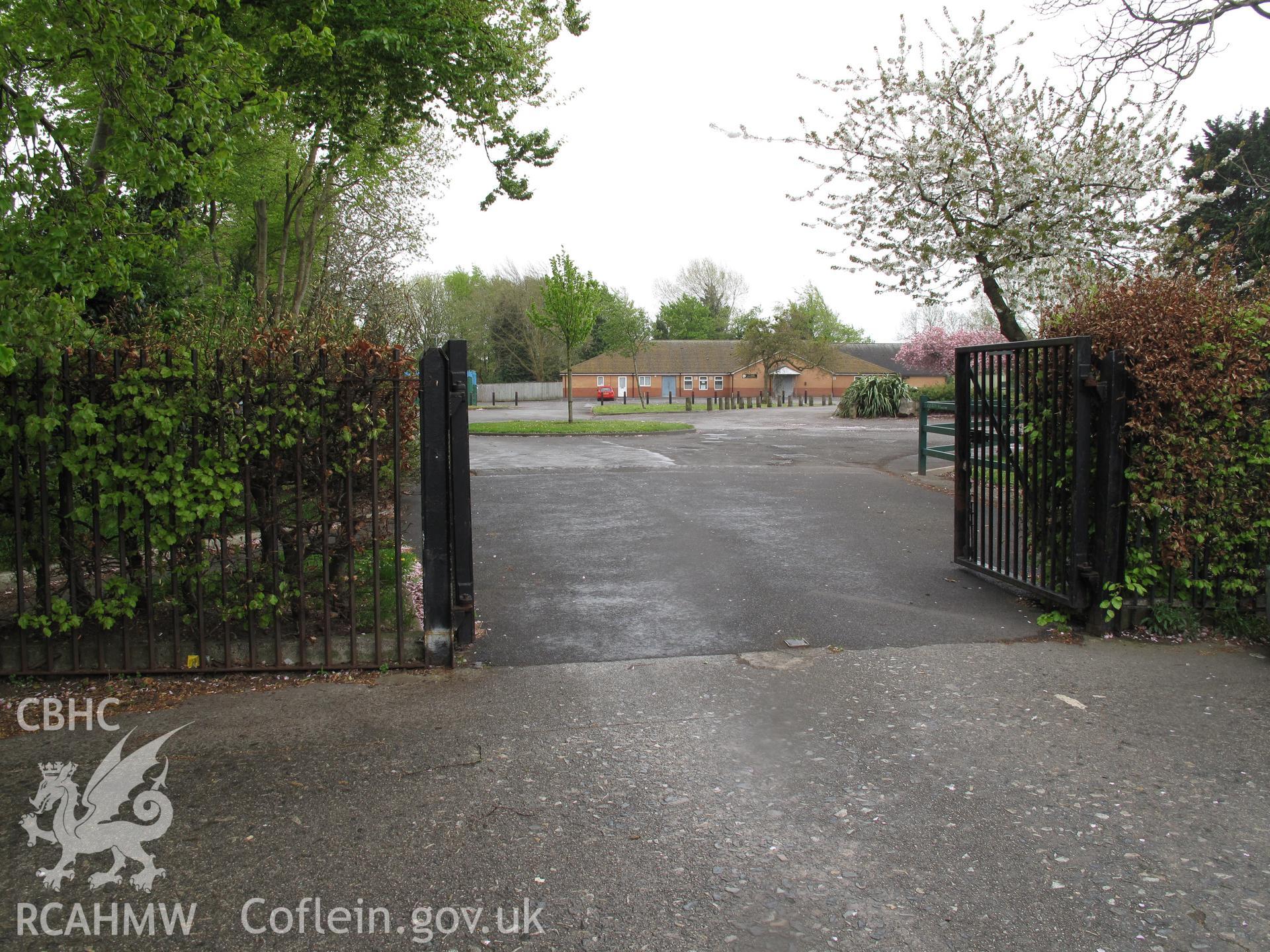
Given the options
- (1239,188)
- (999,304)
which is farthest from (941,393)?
(999,304)

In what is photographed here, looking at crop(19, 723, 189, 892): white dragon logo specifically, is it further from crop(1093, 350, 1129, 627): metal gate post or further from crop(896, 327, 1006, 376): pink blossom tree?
crop(896, 327, 1006, 376): pink blossom tree

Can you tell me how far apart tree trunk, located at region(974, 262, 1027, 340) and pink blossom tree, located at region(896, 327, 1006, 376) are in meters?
32.3

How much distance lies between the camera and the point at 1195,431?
6102mm

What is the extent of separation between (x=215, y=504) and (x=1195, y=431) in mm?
6383

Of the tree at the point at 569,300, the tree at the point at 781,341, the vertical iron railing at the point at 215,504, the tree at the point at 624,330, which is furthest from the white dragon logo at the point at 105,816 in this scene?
the tree at the point at 624,330

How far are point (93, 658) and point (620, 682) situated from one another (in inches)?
124

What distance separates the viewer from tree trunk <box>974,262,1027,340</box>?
13.8 m

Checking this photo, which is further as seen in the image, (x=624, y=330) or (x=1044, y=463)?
(x=624, y=330)

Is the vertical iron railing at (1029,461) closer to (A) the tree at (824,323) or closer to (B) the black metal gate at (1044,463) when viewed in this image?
(B) the black metal gate at (1044,463)

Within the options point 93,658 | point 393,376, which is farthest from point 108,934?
point 393,376

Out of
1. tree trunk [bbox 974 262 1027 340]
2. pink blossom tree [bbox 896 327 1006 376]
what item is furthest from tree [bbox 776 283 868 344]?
tree trunk [bbox 974 262 1027 340]

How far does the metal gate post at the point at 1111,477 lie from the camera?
6.08 meters

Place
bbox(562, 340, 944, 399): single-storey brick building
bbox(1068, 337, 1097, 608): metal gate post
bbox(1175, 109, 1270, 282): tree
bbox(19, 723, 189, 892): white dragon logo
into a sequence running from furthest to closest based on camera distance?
bbox(562, 340, 944, 399): single-storey brick building < bbox(1175, 109, 1270, 282): tree < bbox(1068, 337, 1097, 608): metal gate post < bbox(19, 723, 189, 892): white dragon logo

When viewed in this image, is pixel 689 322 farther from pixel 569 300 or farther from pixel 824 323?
pixel 569 300
